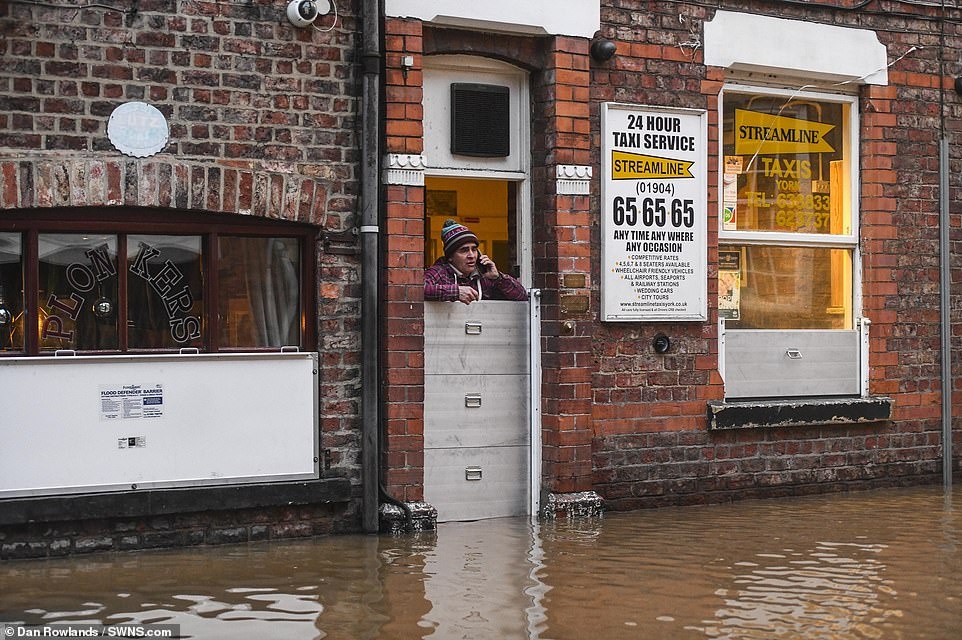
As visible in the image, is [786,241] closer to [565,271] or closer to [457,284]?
[565,271]

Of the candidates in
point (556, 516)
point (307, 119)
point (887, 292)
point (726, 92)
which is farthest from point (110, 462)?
point (887, 292)

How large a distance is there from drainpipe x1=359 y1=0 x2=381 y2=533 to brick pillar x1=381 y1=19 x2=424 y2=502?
11cm

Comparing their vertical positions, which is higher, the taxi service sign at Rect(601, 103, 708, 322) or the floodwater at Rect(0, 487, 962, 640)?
the taxi service sign at Rect(601, 103, 708, 322)

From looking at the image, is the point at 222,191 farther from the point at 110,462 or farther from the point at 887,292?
the point at 887,292

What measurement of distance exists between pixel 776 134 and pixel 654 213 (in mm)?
1594

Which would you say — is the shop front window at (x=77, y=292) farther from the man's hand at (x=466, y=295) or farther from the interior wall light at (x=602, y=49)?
the interior wall light at (x=602, y=49)

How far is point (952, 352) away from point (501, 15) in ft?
16.8

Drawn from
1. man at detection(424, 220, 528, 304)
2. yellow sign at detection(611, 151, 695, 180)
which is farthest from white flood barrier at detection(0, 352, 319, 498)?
yellow sign at detection(611, 151, 695, 180)

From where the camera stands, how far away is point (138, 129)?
29.2 feet

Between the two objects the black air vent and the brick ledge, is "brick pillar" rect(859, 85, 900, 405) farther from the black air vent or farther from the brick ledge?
the black air vent

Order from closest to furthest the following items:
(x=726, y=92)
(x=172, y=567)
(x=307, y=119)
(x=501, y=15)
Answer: (x=172, y=567), (x=307, y=119), (x=501, y=15), (x=726, y=92)

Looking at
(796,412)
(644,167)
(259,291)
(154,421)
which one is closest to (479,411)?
(259,291)

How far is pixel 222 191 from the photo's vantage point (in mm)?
9109

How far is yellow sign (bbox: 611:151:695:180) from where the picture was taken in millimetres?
10711
